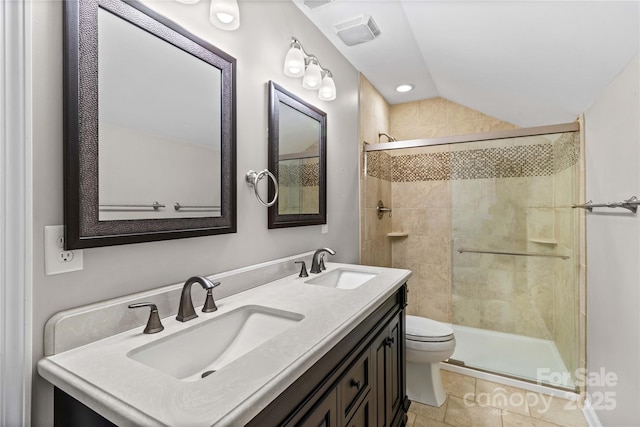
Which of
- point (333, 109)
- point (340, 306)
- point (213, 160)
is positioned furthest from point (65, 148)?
point (333, 109)

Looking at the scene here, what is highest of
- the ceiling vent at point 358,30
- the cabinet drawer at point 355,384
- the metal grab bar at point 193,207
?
the ceiling vent at point 358,30

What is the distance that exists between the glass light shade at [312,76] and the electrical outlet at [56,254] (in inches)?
52.2

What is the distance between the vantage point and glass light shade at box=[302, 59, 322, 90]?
1659 millimetres

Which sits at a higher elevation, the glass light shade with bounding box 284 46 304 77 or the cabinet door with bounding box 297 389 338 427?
the glass light shade with bounding box 284 46 304 77

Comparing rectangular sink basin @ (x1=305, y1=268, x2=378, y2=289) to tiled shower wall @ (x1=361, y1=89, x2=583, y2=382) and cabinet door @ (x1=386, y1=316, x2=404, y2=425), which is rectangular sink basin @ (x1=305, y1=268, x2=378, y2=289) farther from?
tiled shower wall @ (x1=361, y1=89, x2=583, y2=382)

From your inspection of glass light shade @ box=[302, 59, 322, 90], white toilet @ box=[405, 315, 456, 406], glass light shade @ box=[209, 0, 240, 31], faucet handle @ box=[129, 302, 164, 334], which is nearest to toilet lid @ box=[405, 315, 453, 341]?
white toilet @ box=[405, 315, 456, 406]

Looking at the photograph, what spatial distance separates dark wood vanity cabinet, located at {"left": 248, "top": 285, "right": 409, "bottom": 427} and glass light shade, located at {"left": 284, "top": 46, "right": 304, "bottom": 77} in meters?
1.24

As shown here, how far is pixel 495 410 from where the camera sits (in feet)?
6.04

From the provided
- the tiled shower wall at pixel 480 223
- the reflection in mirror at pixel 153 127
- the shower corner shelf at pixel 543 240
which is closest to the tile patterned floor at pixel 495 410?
the tiled shower wall at pixel 480 223

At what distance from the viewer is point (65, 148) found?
0.76 m

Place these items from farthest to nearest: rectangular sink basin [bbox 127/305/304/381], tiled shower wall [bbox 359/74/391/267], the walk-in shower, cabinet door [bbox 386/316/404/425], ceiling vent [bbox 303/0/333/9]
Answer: tiled shower wall [bbox 359/74/391/267] → the walk-in shower → ceiling vent [bbox 303/0/333/9] → cabinet door [bbox 386/316/404/425] → rectangular sink basin [bbox 127/305/304/381]

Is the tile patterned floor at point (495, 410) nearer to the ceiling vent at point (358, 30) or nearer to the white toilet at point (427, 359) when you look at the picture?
the white toilet at point (427, 359)

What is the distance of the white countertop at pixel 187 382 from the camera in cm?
51

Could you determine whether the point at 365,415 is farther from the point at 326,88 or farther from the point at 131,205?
the point at 326,88
